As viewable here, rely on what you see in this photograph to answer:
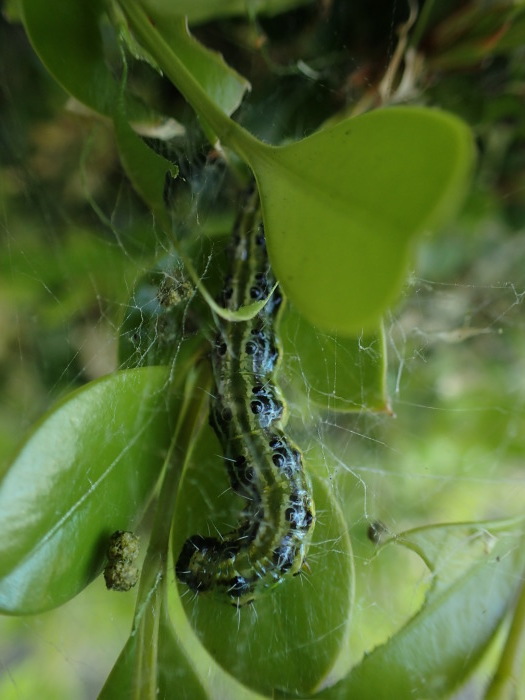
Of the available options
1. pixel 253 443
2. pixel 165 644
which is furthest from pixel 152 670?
pixel 253 443

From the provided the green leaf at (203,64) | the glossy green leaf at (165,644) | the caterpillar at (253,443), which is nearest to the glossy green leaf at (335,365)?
the caterpillar at (253,443)

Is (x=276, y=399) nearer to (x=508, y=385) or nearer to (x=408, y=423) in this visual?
(x=408, y=423)

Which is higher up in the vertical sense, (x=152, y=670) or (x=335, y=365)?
(x=335, y=365)

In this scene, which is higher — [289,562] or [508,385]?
[508,385]

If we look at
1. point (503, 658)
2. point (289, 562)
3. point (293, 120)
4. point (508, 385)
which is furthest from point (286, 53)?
point (503, 658)

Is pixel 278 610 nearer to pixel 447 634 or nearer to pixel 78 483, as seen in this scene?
pixel 447 634

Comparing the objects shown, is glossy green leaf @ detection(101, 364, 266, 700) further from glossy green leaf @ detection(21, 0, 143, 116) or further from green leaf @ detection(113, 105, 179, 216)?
glossy green leaf @ detection(21, 0, 143, 116)

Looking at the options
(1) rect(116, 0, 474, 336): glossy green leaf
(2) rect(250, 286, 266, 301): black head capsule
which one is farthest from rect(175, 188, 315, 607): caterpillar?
(1) rect(116, 0, 474, 336): glossy green leaf
